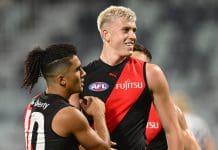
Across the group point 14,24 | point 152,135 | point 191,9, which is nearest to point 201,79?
point 191,9

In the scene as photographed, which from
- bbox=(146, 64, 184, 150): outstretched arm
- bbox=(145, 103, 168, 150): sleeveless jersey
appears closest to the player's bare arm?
bbox=(146, 64, 184, 150): outstretched arm

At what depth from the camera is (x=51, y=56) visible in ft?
13.0

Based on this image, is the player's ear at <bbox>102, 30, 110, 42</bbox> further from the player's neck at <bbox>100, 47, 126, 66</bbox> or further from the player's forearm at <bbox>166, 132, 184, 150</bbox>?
the player's forearm at <bbox>166, 132, 184, 150</bbox>

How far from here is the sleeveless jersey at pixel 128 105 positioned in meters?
4.24

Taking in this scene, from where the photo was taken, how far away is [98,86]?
4355 mm

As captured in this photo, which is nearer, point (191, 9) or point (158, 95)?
point (158, 95)

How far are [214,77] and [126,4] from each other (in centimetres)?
140

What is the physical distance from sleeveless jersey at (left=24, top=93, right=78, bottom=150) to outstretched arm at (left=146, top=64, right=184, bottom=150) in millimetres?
616

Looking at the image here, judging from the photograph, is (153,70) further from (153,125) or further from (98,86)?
(153,125)

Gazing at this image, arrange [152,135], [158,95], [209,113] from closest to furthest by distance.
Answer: [158,95] < [152,135] < [209,113]

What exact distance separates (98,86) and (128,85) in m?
0.21

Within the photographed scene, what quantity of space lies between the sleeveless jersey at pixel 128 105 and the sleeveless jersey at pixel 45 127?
0.45 m

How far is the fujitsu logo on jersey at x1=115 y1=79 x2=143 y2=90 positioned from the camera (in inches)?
166

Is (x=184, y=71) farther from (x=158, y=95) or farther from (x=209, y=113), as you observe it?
(x=158, y=95)
